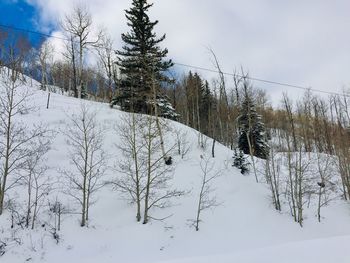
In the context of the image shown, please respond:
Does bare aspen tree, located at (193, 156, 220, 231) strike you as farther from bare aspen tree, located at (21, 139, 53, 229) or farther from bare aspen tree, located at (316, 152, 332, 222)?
bare aspen tree, located at (21, 139, 53, 229)

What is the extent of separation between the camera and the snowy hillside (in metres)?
11.8

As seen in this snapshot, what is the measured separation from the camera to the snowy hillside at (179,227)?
11840 mm

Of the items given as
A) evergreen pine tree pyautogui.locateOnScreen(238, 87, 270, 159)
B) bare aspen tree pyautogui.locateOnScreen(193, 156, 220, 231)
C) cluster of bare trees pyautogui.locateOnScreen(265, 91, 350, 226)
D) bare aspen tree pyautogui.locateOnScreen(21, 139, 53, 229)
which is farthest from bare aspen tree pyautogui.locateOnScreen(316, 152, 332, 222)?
bare aspen tree pyautogui.locateOnScreen(21, 139, 53, 229)

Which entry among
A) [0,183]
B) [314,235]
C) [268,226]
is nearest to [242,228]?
[268,226]

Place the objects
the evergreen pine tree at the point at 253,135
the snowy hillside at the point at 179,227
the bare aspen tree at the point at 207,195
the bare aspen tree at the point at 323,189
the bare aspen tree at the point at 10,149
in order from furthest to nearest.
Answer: the evergreen pine tree at the point at 253,135 → the bare aspen tree at the point at 323,189 → the bare aspen tree at the point at 207,195 → the bare aspen tree at the point at 10,149 → the snowy hillside at the point at 179,227

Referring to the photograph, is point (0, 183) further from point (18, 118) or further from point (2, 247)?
point (18, 118)

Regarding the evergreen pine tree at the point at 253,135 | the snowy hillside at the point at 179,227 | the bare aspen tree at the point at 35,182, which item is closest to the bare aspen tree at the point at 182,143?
the snowy hillside at the point at 179,227

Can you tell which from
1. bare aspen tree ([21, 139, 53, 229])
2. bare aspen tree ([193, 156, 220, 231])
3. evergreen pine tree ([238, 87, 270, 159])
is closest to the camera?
bare aspen tree ([21, 139, 53, 229])

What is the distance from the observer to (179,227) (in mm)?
16734

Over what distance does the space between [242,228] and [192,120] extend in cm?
2816

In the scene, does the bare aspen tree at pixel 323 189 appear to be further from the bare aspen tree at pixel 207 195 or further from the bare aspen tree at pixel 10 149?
the bare aspen tree at pixel 10 149

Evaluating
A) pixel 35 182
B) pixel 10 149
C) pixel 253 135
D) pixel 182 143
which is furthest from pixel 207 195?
pixel 253 135

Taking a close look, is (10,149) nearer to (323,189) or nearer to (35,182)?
(35,182)

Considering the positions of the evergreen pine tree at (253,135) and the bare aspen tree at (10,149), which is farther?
the evergreen pine tree at (253,135)
